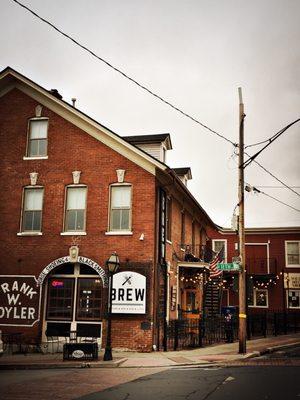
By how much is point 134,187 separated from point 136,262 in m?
2.97

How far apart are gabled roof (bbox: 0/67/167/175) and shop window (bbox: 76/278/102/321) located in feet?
16.6

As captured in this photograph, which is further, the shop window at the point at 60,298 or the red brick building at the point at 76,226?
the shop window at the point at 60,298

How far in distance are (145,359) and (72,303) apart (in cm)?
479

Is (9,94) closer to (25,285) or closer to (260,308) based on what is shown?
(25,285)

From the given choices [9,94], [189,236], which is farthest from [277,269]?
[9,94]

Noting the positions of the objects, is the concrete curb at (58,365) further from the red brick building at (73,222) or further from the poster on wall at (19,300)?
the poster on wall at (19,300)

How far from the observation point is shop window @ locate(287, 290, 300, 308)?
1507 inches

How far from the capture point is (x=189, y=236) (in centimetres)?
2670

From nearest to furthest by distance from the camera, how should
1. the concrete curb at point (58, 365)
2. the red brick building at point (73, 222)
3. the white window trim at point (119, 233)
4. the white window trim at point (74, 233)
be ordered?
the concrete curb at point (58, 365) → the red brick building at point (73, 222) → the white window trim at point (119, 233) → the white window trim at point (74, 233)

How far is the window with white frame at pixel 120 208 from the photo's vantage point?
62.8 feet

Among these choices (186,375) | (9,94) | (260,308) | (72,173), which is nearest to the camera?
(186,375)

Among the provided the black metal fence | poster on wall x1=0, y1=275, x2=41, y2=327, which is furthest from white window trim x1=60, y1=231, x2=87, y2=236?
the black metal fence

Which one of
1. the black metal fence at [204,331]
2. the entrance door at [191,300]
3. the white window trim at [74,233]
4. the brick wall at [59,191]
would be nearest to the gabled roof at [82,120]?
the brick wall at [59,191]

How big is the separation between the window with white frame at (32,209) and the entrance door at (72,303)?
2.16 m
